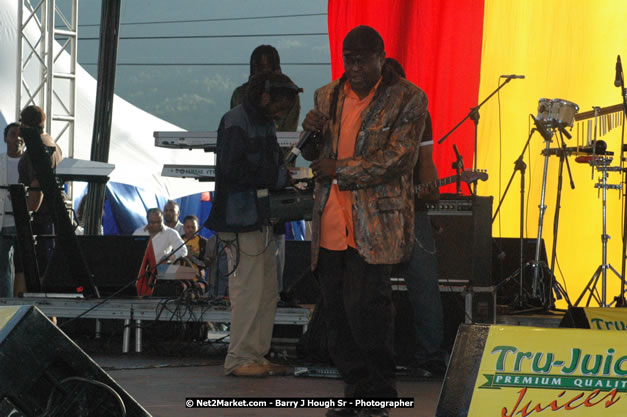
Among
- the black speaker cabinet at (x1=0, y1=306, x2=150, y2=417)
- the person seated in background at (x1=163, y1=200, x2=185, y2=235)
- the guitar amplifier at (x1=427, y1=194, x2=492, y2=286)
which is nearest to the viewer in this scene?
A: the black speaker cabinet at (x1=0, y1=306, x2=150, y2=417)

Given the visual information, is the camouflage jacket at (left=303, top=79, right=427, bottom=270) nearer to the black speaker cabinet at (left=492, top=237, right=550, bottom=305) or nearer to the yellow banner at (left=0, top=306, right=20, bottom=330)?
the yellow banner at (left=0, top=306, right=20, bottom=330)

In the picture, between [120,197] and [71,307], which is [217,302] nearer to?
[71,307]

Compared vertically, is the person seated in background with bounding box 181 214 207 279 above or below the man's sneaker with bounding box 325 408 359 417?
above

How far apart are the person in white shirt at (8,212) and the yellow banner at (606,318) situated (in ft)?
13.4

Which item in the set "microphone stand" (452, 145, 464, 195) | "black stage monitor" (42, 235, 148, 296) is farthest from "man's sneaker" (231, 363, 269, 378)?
"black stage monitor" (42, 235, 148, 296)

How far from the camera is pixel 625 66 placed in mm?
8383

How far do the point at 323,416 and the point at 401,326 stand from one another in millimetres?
1958

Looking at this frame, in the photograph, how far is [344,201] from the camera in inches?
146

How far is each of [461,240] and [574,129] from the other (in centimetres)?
309

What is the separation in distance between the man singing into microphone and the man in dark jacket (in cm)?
116

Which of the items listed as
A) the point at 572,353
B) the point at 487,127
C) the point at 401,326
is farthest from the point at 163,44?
the point at 572,353

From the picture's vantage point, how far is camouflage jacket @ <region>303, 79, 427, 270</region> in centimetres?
361

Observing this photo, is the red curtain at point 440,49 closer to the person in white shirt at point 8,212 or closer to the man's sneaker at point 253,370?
the person in white shirt at point 8,212

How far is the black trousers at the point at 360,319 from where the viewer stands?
11.8 ft
